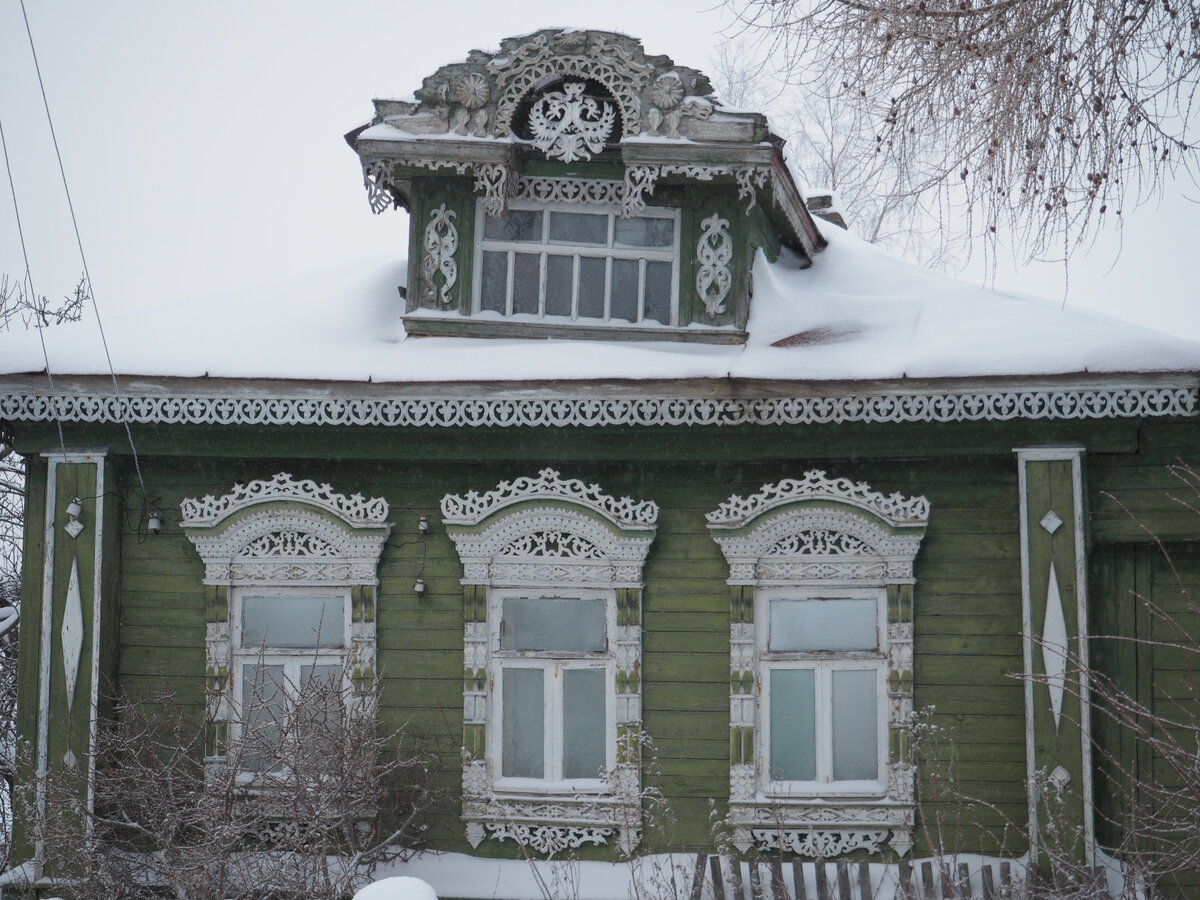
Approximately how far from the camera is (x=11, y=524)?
14.6 meters

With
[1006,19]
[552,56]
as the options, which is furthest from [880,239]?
[1006,19]

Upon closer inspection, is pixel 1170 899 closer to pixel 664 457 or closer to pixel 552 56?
pixel 664 457

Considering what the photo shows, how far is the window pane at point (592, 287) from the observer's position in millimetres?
7793

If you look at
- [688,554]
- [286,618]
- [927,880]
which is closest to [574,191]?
[688,554]

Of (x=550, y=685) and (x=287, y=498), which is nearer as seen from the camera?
(x=550, y=685)

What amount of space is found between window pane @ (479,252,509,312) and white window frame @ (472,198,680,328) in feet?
0.05

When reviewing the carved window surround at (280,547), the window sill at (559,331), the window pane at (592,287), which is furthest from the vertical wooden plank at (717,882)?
the window pane at (592,287)

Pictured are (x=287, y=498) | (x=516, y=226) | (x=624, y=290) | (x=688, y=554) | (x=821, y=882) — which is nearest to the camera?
(x=821, y=882)

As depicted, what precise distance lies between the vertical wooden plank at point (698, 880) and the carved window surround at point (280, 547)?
7.35 feet

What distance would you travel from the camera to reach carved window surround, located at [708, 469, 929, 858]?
22.6 ft

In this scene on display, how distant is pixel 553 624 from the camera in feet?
23.9

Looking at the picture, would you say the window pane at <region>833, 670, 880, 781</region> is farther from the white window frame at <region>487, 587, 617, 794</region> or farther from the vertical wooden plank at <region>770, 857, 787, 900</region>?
the white window frame at <region>487, 587, 617, 794</region>

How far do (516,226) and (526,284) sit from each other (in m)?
0.39

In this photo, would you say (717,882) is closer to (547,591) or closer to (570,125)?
(547,591)
